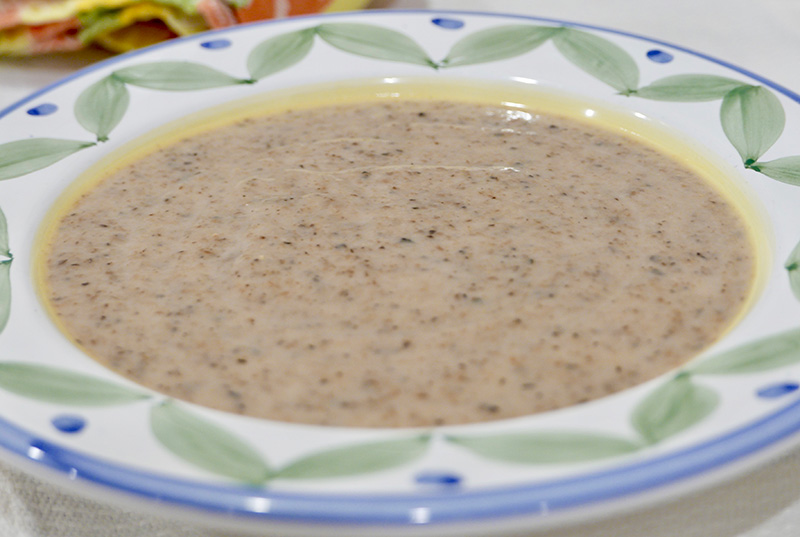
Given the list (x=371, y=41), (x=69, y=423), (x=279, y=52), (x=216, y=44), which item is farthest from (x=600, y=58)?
(x=69, y=423)

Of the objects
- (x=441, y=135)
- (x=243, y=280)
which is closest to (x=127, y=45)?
(x=441, y=135)

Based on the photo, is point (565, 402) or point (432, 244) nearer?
point (565, 402)

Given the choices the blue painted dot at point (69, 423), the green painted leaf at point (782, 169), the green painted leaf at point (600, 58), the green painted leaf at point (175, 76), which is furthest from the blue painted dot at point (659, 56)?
the blue painted dot at point (69, 423)

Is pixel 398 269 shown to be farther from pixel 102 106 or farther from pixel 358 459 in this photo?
pixel 102 106

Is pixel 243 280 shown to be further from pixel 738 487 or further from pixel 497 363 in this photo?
pixel 738 487

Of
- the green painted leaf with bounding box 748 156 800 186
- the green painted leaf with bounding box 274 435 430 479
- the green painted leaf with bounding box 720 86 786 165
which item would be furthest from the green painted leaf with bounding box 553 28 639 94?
the green painted leaf with bounding box 274 435 430 479

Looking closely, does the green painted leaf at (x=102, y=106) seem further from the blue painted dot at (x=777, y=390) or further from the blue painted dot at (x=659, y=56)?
the blue painted dot at (x=777, y=390)
